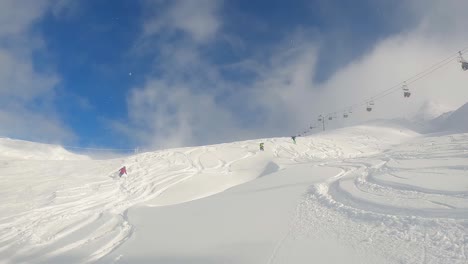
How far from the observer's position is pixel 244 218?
8586 mm

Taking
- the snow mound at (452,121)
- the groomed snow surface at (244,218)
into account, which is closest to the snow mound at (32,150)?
the groomed snow surface at (244,218)

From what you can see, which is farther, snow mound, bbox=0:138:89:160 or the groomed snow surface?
snow mound, bbox=0:138:89:160

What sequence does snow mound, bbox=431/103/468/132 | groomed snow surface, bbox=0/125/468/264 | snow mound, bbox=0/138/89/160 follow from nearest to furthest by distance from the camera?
groomed snow surface, bbox=0/125/468/264
snow mound, bbox=431/103/468/132
snow mound, bbox=0/138/89/160

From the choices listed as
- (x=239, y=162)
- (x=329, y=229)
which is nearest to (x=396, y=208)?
(x=329, y=229)

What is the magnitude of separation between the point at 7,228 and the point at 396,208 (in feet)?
41.0

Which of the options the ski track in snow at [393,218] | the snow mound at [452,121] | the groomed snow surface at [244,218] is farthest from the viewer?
the snow mound at [452,121]

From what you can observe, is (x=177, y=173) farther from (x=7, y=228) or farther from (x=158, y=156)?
(x=7, y=228)

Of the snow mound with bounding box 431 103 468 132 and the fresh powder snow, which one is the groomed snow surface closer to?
the fresh powder snow

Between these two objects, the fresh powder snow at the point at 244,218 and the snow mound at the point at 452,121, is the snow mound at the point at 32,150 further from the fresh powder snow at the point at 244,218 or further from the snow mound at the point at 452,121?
the snow mound at the point at 452,121

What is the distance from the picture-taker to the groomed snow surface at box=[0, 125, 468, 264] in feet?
18.5

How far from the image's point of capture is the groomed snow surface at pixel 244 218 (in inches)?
222

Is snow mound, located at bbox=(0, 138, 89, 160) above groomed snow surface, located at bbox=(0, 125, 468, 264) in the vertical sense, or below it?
above

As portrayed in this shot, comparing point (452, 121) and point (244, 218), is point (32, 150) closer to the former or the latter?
point (452, 121)

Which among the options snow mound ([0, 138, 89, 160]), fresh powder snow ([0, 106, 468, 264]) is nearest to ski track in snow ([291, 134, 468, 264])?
fresh powder snow ([0, 106, 468, 264])
